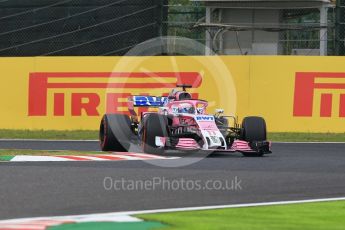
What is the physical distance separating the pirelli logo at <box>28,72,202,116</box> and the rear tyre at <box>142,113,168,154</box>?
643cm

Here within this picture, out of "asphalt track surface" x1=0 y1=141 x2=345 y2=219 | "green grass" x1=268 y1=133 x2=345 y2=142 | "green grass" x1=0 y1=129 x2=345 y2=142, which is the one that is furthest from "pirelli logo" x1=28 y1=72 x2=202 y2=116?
"asphalt track surface" x1=0 y1=141 x2=345 y2=219

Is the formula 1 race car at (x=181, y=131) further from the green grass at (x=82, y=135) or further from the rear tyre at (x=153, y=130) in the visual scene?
the green grass at (x=82, y=135)

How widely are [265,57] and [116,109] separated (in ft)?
12.5

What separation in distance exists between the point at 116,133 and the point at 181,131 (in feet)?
4.66

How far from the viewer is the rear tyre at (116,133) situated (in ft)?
55.1

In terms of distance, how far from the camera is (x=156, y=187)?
10781 millimetres

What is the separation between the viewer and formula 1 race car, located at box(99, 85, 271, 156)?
15.5 meters

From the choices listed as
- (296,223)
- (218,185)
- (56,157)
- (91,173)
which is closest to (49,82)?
(56,157)

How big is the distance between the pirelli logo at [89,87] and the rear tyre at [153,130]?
643 centimetres

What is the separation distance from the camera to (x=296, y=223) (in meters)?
8.35

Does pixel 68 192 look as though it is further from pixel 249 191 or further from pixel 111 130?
pixel 111 130

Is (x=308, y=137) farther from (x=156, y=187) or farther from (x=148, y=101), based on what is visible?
(x=156, y=187)
